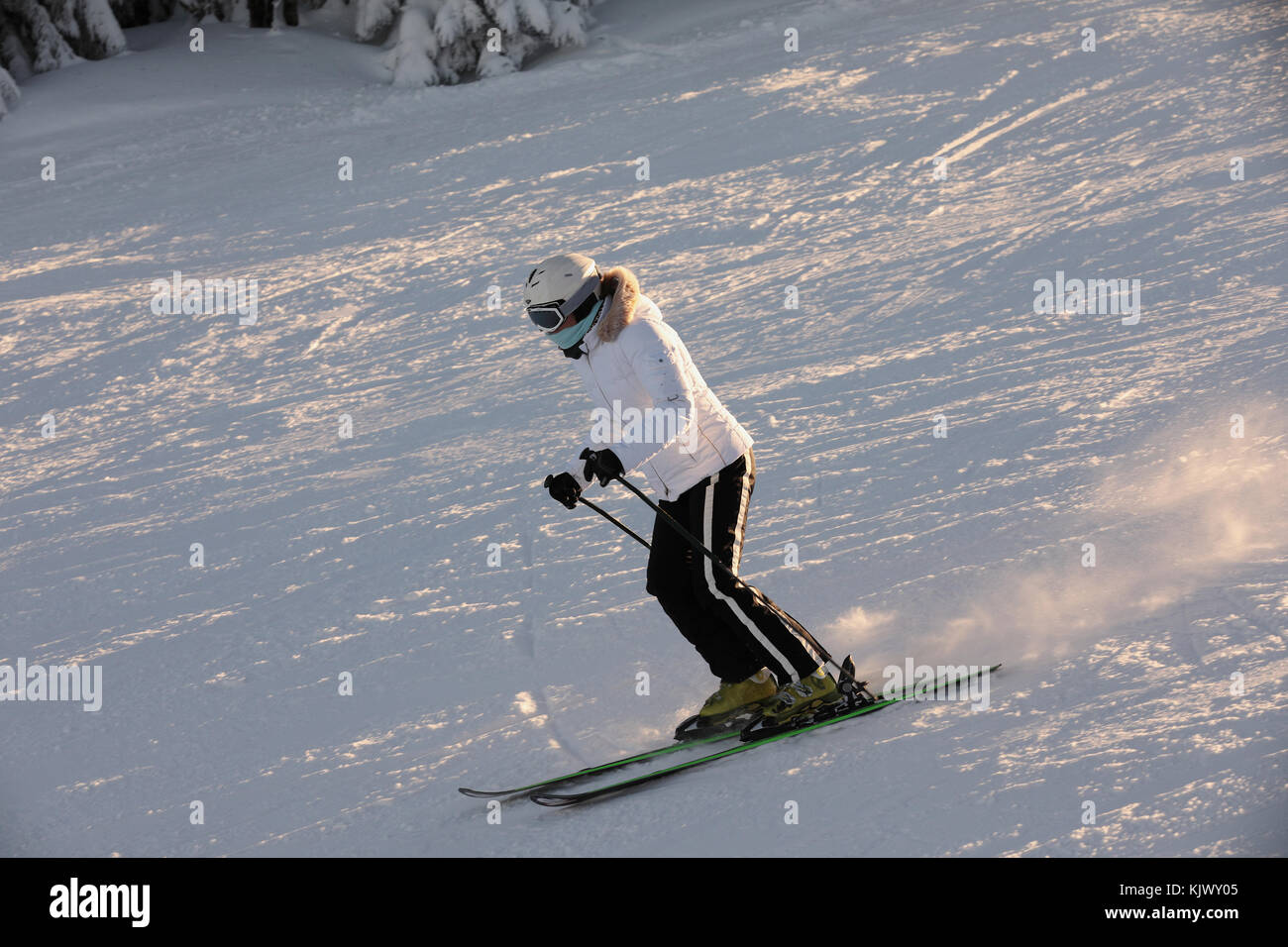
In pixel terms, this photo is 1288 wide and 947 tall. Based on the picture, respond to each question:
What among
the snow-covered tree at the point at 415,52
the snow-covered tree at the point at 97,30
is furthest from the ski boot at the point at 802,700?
the snow-covered tree at the point at 97,30

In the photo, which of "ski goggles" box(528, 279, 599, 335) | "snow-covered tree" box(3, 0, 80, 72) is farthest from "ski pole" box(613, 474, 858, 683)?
"snow-covered tree" box(3, 0, 80, 72)

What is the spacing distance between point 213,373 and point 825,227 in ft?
13.8

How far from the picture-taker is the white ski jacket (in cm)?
385

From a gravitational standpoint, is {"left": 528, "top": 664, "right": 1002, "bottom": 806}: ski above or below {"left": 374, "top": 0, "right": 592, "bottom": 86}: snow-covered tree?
below

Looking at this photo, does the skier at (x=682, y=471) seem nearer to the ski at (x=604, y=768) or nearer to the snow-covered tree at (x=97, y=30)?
the ski at (x=604, y=768)

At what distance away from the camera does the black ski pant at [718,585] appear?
13.5 ft

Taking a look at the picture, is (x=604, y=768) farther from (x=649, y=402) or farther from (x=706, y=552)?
(x=649, y=402)

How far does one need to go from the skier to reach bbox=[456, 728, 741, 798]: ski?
66 mm

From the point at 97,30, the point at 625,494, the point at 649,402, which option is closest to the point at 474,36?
the point at 97,30

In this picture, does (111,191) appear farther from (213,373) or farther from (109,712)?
(109,712)

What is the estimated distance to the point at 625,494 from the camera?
6.01 m

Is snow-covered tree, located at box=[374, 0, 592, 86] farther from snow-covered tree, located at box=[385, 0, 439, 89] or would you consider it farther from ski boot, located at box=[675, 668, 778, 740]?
ski boot, located at box=[675, 668, 778, 740]
